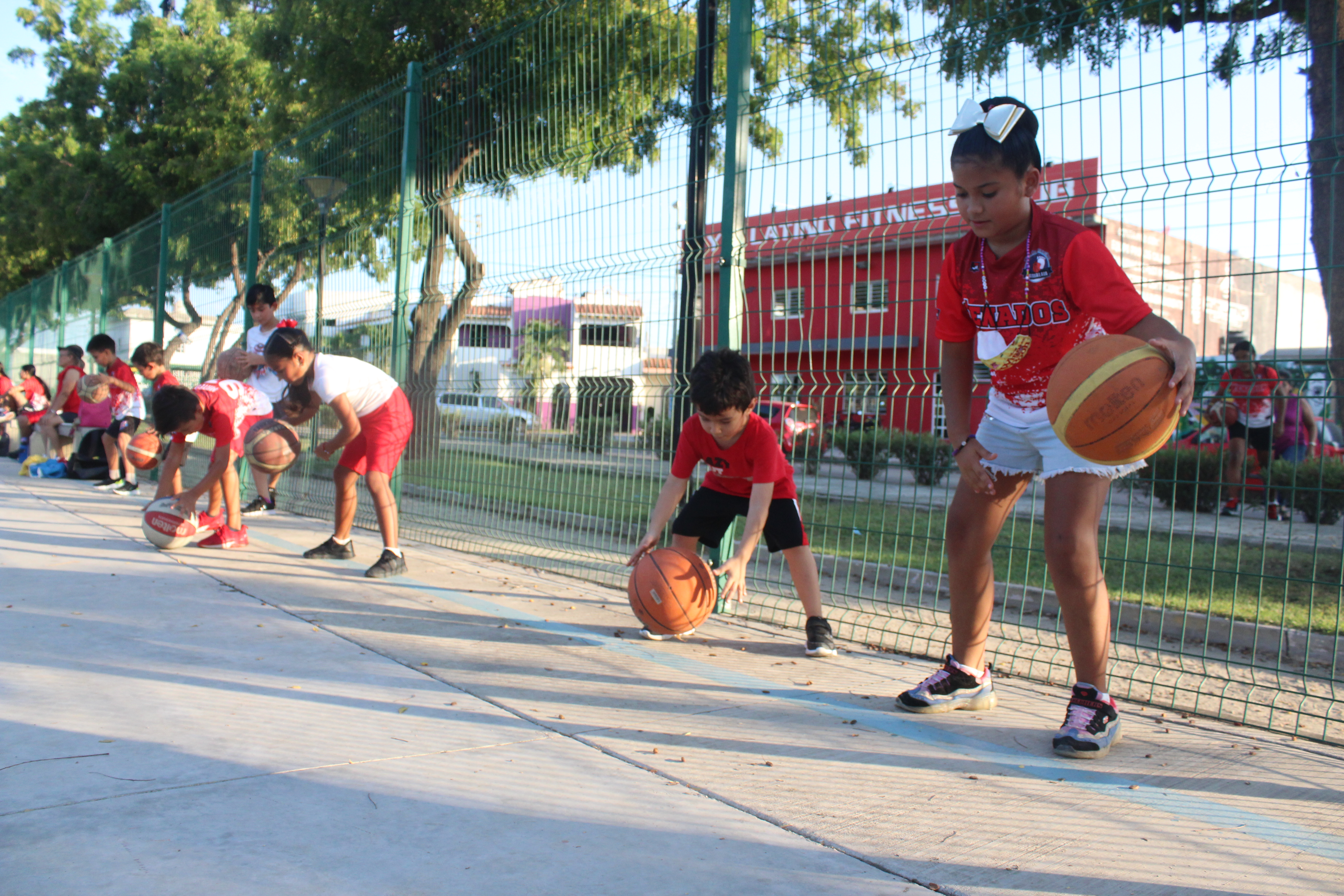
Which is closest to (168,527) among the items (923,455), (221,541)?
(221,541)

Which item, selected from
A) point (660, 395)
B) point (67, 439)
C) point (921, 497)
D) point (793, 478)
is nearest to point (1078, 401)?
point (921, 497)

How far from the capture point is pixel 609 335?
6000 mm

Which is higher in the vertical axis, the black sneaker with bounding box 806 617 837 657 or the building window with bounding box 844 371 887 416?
the building window with bounding box 844 371 887 416

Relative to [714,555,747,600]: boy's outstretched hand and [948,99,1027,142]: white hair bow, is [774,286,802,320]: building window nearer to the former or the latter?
[714,555,747,600]: boy's outstretched hand

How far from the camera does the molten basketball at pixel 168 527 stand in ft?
21.4

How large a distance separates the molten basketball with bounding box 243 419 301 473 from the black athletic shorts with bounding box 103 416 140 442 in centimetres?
550

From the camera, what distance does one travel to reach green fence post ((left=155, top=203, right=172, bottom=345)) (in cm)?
1406

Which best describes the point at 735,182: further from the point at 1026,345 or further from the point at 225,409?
the point at 225,409

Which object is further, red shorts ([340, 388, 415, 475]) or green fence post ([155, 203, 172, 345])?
green fence post ([155, 203, 172, 345])

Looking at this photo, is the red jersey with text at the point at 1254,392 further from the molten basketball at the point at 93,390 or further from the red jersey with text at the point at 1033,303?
the molten basketball at the point at 93,390

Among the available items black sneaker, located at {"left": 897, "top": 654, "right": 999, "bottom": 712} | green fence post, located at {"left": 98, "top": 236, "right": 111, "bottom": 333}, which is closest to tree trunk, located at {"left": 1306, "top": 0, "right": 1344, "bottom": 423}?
black sneaker, located at {"left": 897, "top": 654, "right": 999, "bottom": 712}

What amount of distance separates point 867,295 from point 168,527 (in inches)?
192

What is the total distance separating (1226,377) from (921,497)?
1.38 m

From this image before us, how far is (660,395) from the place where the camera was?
18.6ft
